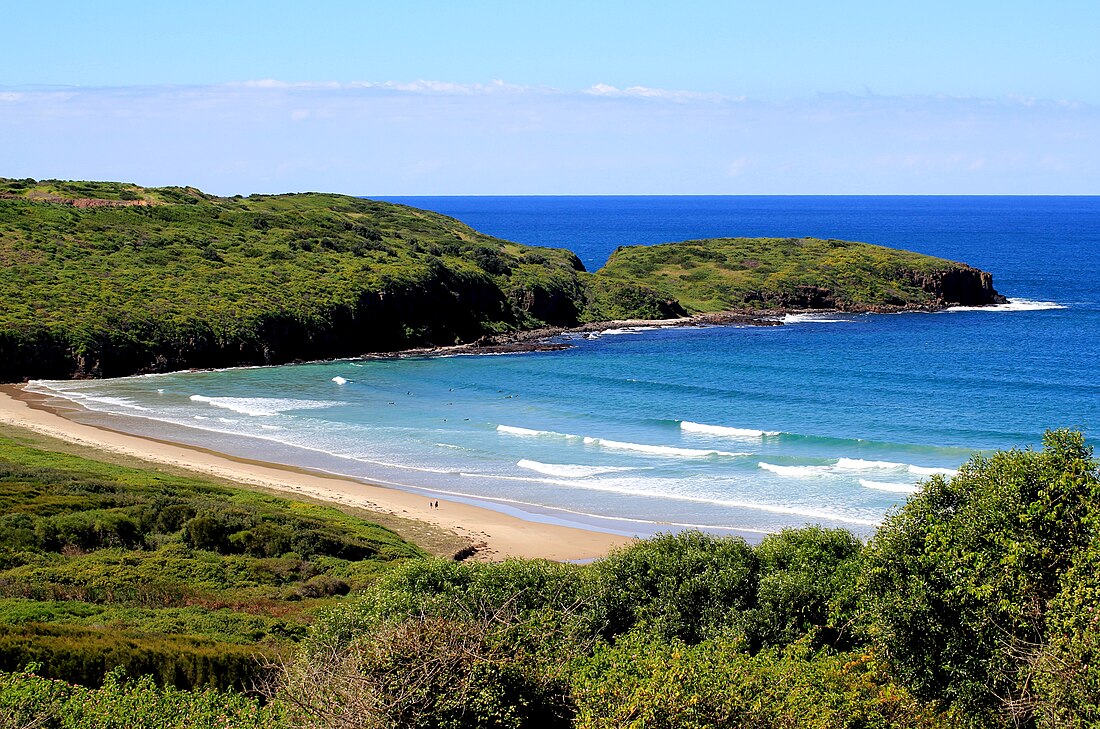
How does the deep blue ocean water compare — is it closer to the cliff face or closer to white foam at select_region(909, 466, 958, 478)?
white foam at select_region(909, 466, 958, 478)

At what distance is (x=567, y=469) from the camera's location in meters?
47.2

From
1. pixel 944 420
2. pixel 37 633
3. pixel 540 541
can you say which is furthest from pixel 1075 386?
pixel 37 633

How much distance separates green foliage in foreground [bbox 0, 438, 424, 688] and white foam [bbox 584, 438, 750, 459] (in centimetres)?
1720

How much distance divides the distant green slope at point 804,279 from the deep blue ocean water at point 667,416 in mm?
17970

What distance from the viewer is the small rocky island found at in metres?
72.8

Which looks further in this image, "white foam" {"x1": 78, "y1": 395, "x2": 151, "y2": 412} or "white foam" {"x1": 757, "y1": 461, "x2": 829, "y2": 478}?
"white foam" {"x1": 78, "y1": 395, "x2": 151, "y2": 412}

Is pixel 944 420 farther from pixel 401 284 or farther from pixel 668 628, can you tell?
pixel 401 284

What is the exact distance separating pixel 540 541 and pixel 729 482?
11.1m

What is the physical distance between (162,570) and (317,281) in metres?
61.3

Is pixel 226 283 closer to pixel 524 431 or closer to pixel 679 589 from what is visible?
pixel 524 431

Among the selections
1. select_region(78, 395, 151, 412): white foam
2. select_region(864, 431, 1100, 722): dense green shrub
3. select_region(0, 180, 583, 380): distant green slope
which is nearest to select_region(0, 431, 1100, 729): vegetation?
select_region(864, 431, 1100, 722): dense green shrub

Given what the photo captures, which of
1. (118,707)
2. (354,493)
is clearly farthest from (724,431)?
(118,707)

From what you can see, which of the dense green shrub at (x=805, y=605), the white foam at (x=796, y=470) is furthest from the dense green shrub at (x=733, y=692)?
the white foam at (x=796, y=470)

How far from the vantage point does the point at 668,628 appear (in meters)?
21.3
